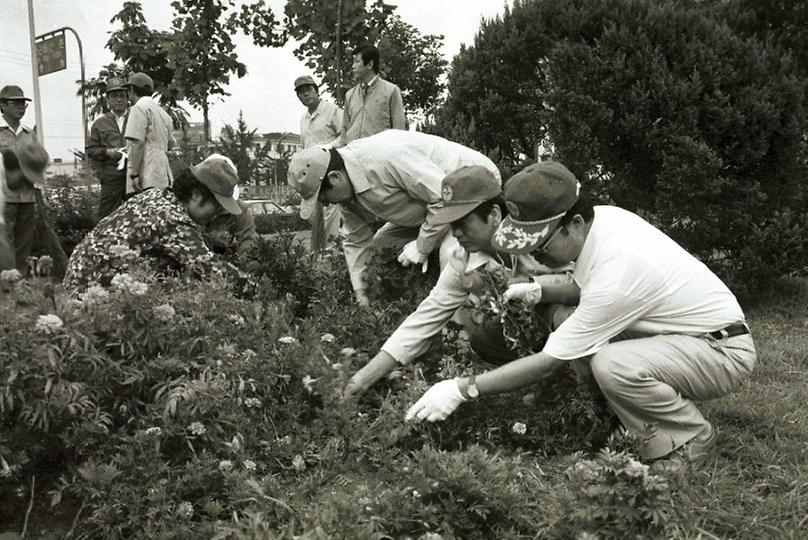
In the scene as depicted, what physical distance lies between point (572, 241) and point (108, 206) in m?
5.76

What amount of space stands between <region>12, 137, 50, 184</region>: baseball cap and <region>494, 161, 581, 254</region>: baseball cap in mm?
4542

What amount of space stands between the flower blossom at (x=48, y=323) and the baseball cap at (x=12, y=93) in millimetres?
4858

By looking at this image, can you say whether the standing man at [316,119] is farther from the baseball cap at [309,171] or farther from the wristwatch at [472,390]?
the wristwatch at [472,390]

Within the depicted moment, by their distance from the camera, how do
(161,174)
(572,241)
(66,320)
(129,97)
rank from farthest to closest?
(129,97) < (161,174) < (572,241) < (66,320)

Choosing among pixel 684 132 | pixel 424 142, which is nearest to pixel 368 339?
pixel 424 142

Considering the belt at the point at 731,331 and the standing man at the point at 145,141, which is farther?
the standing man at the point at 145,141

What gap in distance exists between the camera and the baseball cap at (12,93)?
6488 mm

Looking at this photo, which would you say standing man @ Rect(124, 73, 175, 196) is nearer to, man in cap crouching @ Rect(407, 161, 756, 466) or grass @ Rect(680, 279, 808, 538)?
man in cap crouching @ Rect(407, 161, 756, 466)

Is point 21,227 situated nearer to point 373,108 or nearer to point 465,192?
point 373,108

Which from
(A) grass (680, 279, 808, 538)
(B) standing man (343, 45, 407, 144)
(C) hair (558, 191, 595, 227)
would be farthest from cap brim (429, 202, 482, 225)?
(B) standing man (343, 45, 407, 144)

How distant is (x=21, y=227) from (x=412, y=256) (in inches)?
150

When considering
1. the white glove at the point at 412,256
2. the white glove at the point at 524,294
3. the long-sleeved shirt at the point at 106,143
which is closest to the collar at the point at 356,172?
the white glove at the point at 412,256

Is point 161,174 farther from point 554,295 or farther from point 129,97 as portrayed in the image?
point 554,295

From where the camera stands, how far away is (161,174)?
6.96 metres
